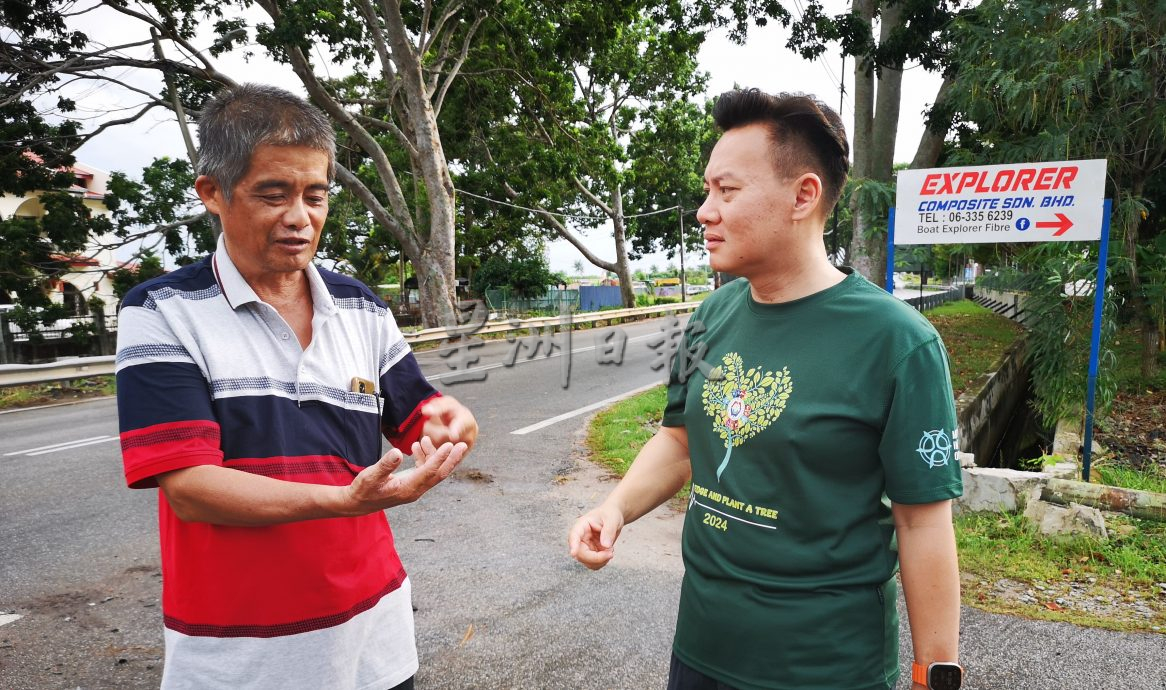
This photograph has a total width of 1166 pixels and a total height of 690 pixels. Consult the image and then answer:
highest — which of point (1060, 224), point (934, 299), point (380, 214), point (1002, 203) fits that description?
point (380, 214)

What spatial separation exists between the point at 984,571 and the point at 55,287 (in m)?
18.5

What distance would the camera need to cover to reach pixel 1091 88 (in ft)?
23.0

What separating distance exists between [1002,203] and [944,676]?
5170mm

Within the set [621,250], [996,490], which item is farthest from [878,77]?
[621,250]

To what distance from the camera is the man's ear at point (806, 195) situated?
151cm

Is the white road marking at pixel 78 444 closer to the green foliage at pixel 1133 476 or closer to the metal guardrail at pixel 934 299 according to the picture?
the green foliage at pixel 1133 476

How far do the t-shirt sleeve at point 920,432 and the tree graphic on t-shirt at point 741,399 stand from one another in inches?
8.2

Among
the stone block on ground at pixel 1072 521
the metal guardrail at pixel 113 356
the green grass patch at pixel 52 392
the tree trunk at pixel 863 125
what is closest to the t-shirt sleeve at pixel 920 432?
the metal guardrail at pixel 113 356

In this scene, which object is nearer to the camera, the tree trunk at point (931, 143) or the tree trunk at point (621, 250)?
the tree trunk at point (931, 143)

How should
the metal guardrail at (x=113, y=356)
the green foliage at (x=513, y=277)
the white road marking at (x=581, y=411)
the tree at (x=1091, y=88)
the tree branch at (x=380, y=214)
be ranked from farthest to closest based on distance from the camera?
the green foliage at (x=513, y=277)
the tree branch at (x=380, y=214)
the metal guardrail at (x=113, y=356)
the white road marking at (x=581, y=411)
the tree at (x=1091, y=88)

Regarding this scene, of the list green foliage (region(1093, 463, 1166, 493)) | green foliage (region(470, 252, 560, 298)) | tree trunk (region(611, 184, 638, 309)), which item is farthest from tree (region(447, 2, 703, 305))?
green foliage (region(1093, 463, 1166, 493))

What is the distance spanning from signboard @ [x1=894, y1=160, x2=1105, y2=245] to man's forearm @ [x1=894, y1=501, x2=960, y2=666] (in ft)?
16.2

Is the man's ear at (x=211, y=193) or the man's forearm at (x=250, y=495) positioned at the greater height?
the man's ear at (x=211, y=193)

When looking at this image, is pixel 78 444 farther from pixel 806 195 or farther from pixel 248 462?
pixel 806 195
